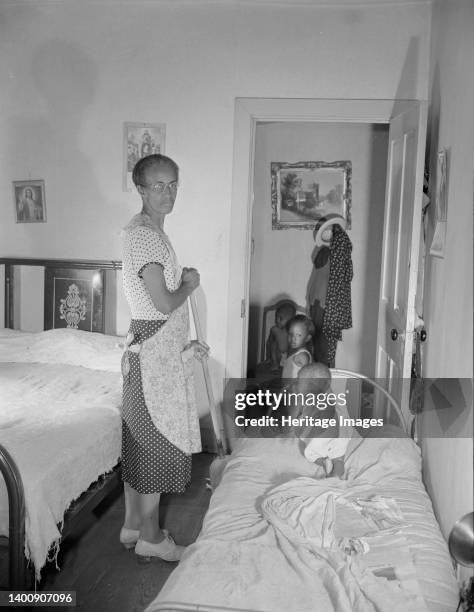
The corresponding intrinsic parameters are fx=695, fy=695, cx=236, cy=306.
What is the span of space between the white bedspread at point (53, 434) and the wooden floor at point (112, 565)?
0.25 meters

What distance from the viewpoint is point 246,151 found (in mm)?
3775

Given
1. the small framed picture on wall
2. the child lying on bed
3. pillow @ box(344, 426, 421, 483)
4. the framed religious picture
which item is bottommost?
pillow @ box(344, 426, 421, 483)

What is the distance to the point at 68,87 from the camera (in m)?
3.92

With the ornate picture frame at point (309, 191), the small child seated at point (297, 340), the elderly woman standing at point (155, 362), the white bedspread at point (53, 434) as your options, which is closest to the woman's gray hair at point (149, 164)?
the elderly woman standing at point (155, 362)

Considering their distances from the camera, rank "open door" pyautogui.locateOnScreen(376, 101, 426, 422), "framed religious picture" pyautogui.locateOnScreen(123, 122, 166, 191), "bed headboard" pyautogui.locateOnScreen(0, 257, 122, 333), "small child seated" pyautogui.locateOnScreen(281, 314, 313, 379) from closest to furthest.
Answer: "open door" pyautogui.locateOnScreen(376, 101, 426, 422) → "framed religious picture" pyautogui.locateOnScreen(123, 122, 166, 191) → "bed headboard" pyautogui.locateOnScreen(0, 257, 122, 333) → "small child seated" pyautogui.locateOnScreen(281, 314, 313, 379)

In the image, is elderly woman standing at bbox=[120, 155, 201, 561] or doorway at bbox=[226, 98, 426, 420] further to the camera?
doorway at bbox=[226, 98, 426, 420]

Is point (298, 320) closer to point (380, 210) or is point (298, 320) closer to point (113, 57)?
point (380, 210)

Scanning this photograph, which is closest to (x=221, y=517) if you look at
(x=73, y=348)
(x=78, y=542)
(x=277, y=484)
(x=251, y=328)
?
(x=277, y=484)

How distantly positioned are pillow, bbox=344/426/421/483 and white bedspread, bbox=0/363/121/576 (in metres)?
0.96

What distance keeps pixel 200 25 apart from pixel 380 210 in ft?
6.30

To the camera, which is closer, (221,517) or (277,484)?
(221,517)

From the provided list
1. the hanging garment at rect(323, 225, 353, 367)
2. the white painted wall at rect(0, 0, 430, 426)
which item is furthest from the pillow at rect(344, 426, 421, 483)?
the hanging garment at rect(323, 225, 353, 367)

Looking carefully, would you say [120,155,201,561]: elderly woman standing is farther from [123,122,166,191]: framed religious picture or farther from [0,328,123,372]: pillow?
[123,122,166,191]: framed religious picture

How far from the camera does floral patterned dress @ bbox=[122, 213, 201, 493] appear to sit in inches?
97.9
